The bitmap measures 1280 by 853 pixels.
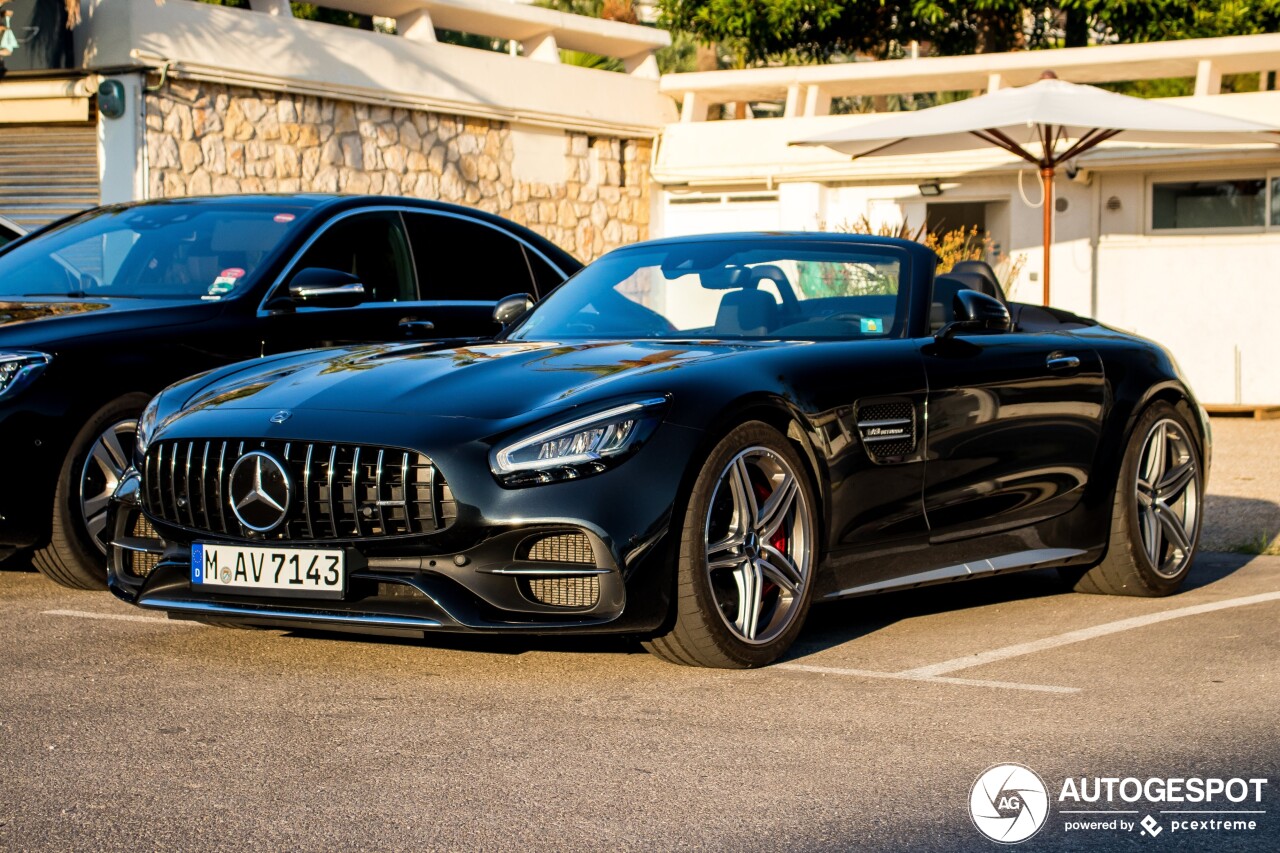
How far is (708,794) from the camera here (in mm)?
3988

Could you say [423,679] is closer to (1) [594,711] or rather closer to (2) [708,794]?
(1) [594,711]

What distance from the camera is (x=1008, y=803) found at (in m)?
3.93

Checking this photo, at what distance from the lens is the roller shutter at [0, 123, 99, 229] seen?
15695mm

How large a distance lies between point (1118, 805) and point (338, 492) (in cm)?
234

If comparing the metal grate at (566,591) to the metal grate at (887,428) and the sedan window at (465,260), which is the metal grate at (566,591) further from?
the sedan window at (465,260)

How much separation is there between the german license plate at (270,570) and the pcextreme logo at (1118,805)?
1.95 meters

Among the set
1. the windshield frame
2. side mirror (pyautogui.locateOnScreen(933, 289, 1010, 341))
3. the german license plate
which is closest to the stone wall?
the windshield frame

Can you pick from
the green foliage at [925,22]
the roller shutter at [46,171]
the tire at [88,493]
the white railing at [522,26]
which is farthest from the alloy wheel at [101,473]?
the green foliage at [925,22]

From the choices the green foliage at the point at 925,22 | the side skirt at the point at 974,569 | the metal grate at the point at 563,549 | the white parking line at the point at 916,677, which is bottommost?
the white parking line at the point at 916,677

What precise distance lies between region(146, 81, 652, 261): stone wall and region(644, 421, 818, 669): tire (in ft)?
36.8

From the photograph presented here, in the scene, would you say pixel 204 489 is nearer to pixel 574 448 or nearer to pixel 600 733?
pixel 574 448

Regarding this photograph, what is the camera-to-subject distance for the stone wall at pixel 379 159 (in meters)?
15.7

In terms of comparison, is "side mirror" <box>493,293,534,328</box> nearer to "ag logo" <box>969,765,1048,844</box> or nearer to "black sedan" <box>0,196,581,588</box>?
"black sedan" <box>0,196,581,588</box>

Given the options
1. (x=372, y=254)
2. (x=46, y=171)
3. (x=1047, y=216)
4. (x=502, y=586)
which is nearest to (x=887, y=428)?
(x=502, y=586)
